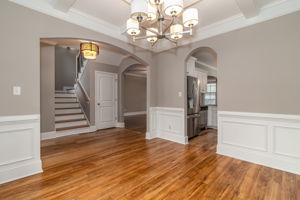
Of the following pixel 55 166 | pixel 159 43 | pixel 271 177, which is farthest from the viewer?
pixel 159 43

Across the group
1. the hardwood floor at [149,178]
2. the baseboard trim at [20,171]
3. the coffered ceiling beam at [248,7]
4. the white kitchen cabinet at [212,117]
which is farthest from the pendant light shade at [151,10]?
the white kitchen cabinet at [212,117]

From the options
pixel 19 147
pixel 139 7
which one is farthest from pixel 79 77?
pixel 139 7

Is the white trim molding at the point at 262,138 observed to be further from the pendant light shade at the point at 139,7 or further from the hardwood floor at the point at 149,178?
the pendant light shade at the point at 139,7

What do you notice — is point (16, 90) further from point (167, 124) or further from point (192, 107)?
point (192, 107)

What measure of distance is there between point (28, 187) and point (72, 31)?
2.60m

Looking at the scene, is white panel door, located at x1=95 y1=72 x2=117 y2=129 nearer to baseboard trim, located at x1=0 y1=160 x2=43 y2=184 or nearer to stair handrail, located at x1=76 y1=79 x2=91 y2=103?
stair handrail, located at x1=76 y1=79 x2=91 y2=103

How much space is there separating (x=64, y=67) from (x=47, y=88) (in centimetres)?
445

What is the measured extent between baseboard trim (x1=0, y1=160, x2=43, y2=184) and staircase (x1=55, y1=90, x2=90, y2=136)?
2.36m

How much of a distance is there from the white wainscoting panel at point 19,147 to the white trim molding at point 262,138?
3555mm

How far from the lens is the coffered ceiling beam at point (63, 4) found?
85.9 inches

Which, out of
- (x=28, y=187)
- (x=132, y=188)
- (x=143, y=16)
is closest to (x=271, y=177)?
(x=132, y=188)

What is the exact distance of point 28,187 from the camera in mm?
1881

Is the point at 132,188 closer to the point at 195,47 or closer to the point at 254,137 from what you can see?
the point at 254,137

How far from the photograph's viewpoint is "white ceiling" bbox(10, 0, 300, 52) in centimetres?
226
